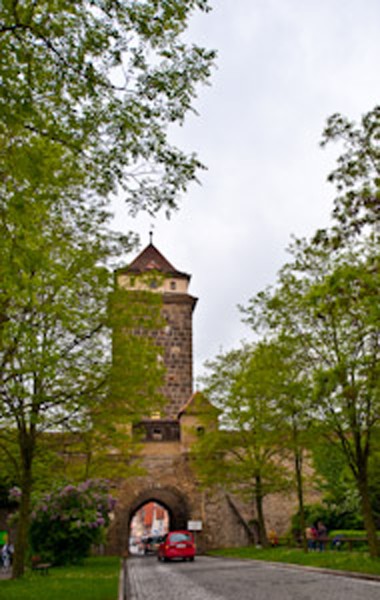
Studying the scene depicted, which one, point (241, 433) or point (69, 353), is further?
point (241, 433)

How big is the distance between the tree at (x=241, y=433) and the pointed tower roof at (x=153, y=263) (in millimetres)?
16042

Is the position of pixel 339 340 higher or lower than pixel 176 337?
lower

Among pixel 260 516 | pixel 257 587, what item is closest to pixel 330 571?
pixel 257 587

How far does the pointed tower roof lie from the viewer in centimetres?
4225

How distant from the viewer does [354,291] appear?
462 inches

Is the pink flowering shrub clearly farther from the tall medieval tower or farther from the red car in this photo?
the tall medieval tower

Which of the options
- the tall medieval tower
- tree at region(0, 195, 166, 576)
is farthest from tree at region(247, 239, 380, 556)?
the tall medieval tower

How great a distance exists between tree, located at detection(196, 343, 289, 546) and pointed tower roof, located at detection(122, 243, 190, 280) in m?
16.0

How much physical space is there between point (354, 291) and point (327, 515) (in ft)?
67.0

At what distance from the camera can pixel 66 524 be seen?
61.8 ft

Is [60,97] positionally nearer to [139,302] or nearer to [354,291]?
[354,291]

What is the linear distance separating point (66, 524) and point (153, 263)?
26.4 meters

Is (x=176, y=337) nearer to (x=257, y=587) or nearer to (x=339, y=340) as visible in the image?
(x=339, y=340)

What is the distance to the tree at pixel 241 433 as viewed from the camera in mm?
24422
